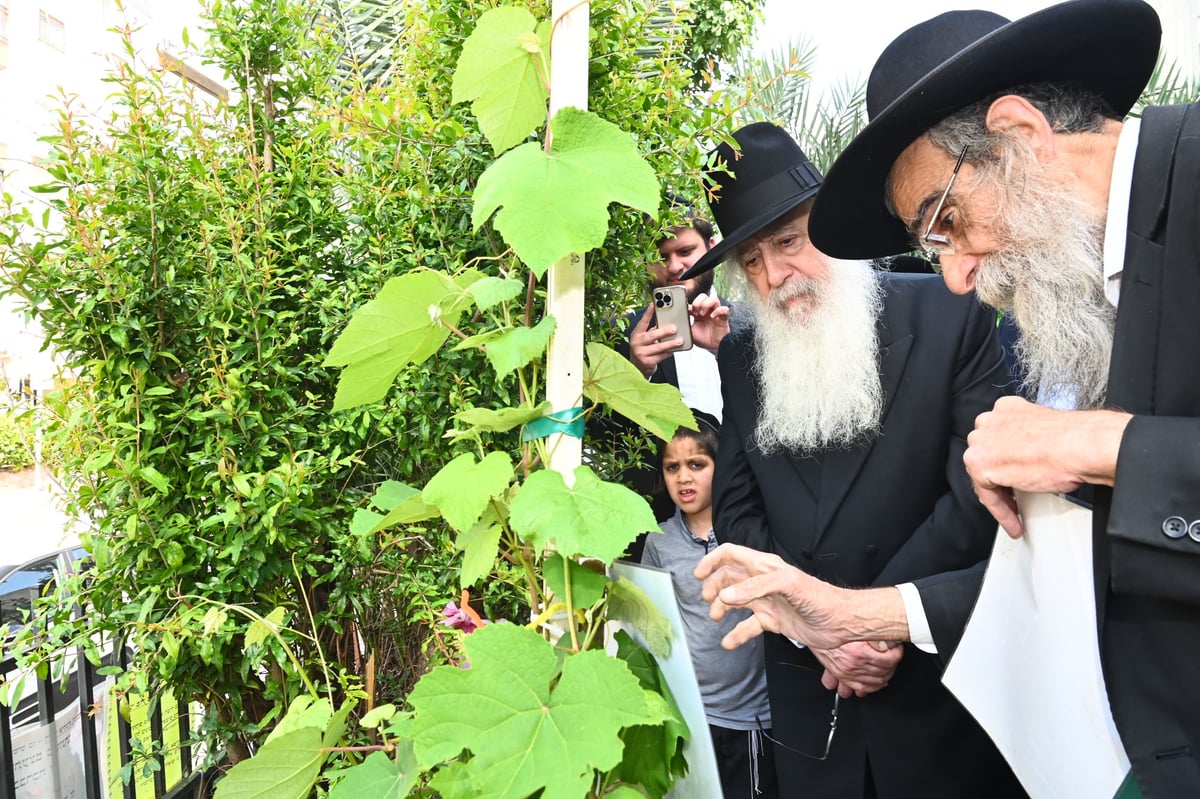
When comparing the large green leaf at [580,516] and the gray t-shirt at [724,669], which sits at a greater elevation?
the large green leaf at [580,516]

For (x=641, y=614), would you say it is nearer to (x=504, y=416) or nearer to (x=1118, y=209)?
(x=504, y=416)

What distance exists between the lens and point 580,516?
786mm

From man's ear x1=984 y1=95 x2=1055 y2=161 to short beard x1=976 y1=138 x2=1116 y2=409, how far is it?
0.02 meters

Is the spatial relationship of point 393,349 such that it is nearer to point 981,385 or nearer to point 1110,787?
point 1110,787

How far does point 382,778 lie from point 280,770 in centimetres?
14

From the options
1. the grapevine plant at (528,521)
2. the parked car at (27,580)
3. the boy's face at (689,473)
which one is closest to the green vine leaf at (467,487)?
the grapevine plant at (528,521)

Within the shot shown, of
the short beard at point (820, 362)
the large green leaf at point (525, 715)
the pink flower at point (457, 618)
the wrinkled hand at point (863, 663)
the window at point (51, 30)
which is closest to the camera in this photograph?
the large green leaf at point (525, 715)

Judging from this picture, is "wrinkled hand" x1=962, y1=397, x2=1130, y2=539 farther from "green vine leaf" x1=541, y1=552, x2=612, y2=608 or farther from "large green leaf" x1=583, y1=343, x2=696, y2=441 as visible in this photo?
"green vine leaf" x1=541, y1=552, x2=612, y2=608

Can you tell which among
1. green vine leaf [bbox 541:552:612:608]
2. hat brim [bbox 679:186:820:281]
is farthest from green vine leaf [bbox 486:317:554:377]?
hat brim [bbox 679:186:820:281]

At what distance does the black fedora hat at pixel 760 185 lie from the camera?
1882mm

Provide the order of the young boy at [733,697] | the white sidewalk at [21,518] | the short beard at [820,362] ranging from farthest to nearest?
the white sidewalk at [21,518]
the young boy at [733,697]
the short beard at [820,362]

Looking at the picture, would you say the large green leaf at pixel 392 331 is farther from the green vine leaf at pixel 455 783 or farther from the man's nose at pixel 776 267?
the man's nose at pixel 776 267

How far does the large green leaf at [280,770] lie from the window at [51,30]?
1249cm

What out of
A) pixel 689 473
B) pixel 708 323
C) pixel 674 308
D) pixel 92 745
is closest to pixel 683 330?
pixel 674 308
